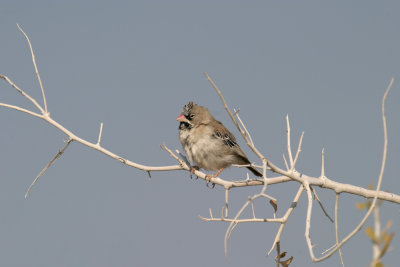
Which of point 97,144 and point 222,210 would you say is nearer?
point 222,210

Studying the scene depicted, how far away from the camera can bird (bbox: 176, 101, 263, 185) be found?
8398mm

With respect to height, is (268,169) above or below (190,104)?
below

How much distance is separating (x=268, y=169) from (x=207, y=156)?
3963 mm

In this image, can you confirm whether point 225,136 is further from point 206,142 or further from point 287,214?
point 287,214

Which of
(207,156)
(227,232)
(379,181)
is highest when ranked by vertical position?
A: (207,156)

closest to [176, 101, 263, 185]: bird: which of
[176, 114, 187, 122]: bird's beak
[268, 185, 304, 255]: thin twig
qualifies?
[176, 114, 187, 122]: bird's beak

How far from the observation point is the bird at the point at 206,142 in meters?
8.40

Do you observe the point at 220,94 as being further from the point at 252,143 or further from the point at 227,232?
the point at 227,232

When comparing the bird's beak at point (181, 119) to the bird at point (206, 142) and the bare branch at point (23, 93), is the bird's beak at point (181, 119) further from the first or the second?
the bare branch at point (23, 93)

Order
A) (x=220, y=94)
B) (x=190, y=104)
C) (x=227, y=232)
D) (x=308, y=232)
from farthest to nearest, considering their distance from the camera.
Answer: (x=190, y=104)
(x=227, y=232)
(x=308, y=232)
(x=220, y=94)

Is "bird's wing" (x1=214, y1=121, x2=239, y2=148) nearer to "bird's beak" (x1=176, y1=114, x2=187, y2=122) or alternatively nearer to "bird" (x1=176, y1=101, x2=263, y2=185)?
"bird" (x1=176, y1=101, x2=263, y2=185)

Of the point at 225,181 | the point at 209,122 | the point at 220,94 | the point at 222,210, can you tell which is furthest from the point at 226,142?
the point at 220,94

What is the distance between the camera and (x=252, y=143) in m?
4.10

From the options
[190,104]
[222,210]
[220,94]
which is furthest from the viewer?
[190,104]
